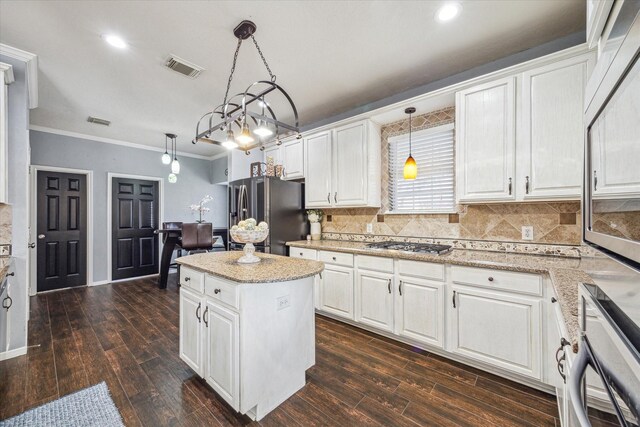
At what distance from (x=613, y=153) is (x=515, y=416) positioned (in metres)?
1.85

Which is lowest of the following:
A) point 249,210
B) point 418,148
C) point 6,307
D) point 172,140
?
point 6,307

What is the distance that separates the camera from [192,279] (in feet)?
6.40

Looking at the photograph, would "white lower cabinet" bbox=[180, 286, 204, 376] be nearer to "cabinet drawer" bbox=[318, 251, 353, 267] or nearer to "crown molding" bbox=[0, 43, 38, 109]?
"cabinet drawer" bbox=[318, 251, 353, 267]

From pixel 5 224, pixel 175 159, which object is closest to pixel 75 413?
pixel 5 224

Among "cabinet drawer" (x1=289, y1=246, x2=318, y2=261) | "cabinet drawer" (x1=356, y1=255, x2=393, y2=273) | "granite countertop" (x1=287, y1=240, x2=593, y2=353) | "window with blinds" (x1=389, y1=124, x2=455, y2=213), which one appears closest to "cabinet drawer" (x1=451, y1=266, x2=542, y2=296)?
"granite countertop" (x1=287, y1=240, x2=593, y2=353)

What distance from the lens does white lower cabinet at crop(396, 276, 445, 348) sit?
89.2 inches

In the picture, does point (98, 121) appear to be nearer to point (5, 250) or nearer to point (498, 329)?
point (5, 250)

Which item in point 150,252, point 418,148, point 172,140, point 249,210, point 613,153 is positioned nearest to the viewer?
point 613,153

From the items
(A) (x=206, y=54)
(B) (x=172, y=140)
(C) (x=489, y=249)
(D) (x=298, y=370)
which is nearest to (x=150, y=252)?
(B) (x=172, y=140)

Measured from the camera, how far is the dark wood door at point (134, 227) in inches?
200

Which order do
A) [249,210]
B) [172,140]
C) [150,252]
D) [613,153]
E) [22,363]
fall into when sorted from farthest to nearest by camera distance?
[150,252]
[172,140]
[249,210]
[22,363]
[613,153]

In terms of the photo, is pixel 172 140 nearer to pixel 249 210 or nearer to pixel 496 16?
pixel 249 210

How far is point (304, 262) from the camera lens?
2.01 m

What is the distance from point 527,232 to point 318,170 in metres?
2.40
